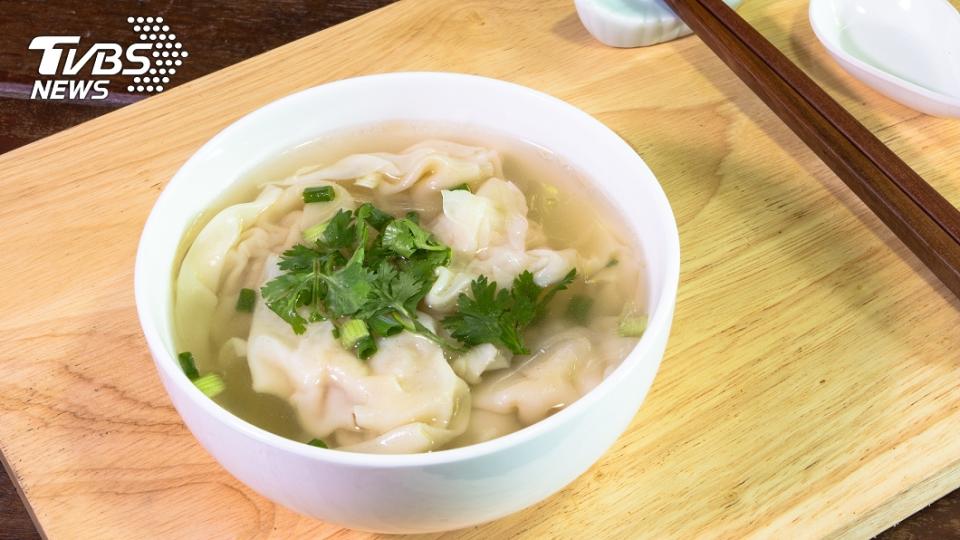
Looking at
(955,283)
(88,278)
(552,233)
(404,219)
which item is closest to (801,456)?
(955,283)

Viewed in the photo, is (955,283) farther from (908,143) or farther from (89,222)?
(89,222)

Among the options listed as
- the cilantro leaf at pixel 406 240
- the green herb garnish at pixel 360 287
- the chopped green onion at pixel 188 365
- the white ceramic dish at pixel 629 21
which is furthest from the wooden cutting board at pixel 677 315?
the cilantro leaf at pixel 406 240

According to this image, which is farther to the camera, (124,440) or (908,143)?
(908,143)

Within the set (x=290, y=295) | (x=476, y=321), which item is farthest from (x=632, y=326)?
(x=290, y=295)

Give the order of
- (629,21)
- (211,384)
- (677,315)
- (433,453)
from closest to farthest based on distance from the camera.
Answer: (433,453), (211,384), (677,315), (629,21)

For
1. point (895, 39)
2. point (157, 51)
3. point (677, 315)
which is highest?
→ point (895, 39)

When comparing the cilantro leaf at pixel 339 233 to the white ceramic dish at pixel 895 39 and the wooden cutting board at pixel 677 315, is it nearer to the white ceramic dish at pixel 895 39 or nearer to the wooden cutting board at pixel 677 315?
the wooden cutting board at pixel 677 315

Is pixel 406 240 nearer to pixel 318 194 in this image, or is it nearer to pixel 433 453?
pixel 318 194
